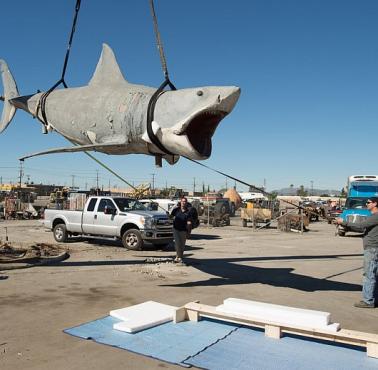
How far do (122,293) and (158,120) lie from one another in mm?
3512

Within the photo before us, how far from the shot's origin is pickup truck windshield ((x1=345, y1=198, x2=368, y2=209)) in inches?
873

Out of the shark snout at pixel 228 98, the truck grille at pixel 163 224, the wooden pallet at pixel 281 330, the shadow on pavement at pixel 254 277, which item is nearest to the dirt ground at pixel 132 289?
the shadow on pavement at pixel 254 277

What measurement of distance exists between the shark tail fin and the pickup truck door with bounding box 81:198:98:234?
7159 millimetres

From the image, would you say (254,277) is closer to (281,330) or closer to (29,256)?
(281,330)

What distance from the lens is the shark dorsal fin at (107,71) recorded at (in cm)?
760

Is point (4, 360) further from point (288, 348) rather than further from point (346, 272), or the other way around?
point (346, 272)

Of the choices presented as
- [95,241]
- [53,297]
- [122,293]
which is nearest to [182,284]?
[122,293]

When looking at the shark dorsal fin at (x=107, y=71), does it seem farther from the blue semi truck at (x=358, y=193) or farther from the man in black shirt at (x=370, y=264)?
the blue semi truck at (x=358, y=193)

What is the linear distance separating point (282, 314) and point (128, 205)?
11035mm

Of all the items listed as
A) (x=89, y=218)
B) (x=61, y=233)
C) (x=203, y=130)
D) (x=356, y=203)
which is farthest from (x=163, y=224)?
(x=356, y=203)

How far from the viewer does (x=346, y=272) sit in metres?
11.4

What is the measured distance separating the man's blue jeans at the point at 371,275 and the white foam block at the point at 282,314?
2.30 m

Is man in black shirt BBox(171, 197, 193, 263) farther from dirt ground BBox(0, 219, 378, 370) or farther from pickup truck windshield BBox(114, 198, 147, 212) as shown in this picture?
pickup truck windshield BBox(114, 198, 147, 212)

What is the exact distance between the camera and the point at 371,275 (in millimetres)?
7633
